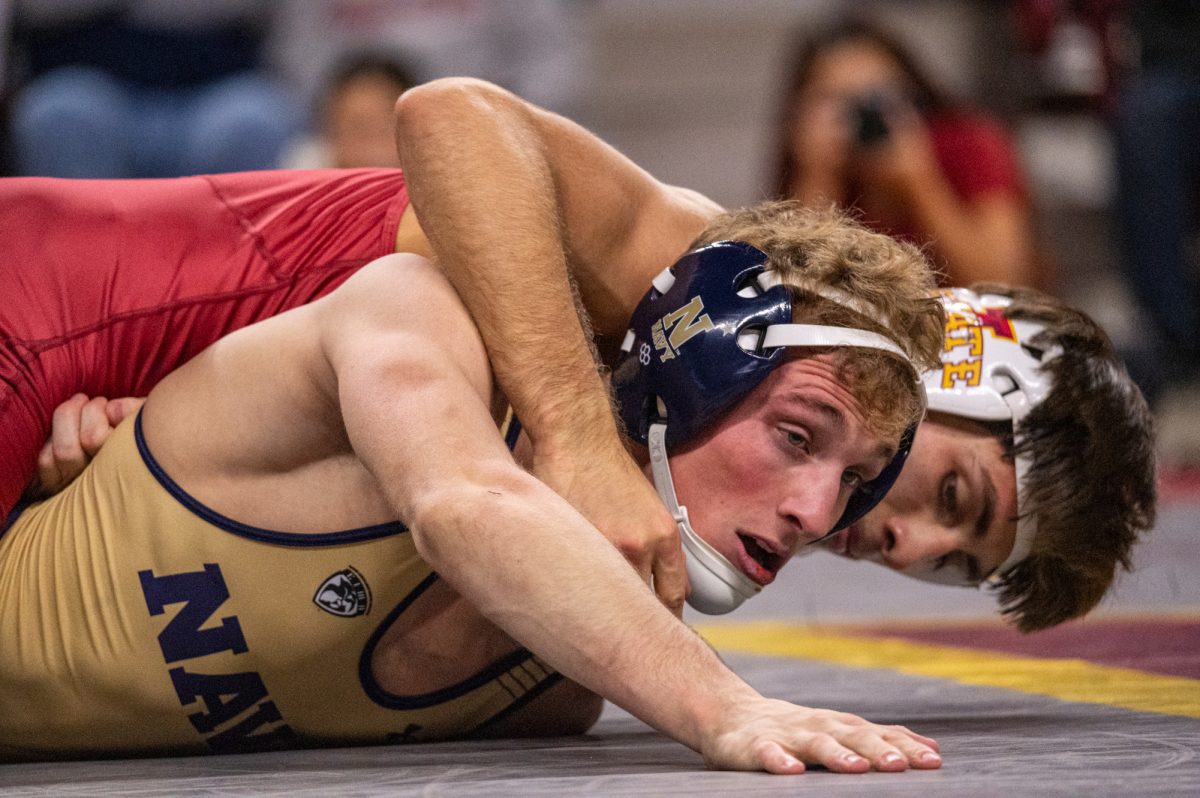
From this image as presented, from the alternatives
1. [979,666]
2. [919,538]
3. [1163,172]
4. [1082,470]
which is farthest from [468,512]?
[1163,172]

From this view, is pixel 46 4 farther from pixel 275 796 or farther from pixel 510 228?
pixel 275 796

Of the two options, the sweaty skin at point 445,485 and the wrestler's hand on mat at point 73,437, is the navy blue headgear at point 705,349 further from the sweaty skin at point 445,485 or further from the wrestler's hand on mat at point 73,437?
the wrestler's hand on mat at point 73,437

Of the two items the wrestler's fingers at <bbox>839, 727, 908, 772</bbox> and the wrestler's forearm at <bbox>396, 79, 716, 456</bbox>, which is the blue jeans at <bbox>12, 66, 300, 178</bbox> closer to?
the wrestler's forearm at <bbox>396, 79, 716, 456</bbox>

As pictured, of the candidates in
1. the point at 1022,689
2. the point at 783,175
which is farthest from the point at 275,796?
the point at 783,175

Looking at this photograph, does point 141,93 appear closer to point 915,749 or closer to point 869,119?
point 869,119

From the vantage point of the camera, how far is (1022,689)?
2.75 m

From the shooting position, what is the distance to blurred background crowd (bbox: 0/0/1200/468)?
6.37 m

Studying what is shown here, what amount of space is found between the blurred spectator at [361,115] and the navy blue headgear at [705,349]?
3768 millimetres

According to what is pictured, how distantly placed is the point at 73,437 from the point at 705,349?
96 centimetres

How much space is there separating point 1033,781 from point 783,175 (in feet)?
15.1

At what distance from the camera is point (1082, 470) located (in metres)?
2.81

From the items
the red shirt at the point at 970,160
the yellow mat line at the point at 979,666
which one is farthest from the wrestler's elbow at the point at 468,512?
the red shirt at the point at 970,160

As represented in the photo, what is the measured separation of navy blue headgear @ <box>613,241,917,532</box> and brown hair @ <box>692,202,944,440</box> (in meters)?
0.04

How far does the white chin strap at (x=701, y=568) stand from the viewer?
242 cm
